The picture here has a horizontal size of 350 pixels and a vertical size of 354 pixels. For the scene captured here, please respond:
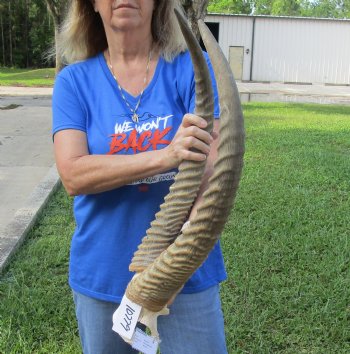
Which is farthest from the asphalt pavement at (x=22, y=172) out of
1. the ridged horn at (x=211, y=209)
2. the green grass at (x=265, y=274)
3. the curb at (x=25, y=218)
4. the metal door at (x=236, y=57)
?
the metal door at (x=236, y=57)

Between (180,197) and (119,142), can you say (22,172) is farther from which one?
(180,197)

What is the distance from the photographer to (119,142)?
1.84 m

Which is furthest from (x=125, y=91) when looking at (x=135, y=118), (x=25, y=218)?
(x=25, y=218)

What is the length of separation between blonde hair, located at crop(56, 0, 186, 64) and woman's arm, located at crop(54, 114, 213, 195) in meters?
0.41

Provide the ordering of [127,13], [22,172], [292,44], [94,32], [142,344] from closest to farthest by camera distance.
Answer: [142,344], [127,13], [94,32], [22,172], [292,44]

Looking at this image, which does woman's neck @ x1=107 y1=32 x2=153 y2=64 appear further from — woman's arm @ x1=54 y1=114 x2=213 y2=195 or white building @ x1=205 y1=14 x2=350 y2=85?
white building @ x1=205 y1=14 x2=350 y2=85

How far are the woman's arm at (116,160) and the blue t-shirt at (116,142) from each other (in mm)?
65

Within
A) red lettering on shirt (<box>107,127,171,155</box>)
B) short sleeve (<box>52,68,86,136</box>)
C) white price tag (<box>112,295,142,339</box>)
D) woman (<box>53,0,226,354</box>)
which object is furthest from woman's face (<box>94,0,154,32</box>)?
white price tag (<box>112,295,142,339</box>)

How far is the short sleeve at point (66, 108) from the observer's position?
72.7 inches

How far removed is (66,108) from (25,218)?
388cm

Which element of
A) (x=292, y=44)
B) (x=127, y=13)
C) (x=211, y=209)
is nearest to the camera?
(x=211, y=209)

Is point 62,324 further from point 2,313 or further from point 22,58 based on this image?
point 22,58

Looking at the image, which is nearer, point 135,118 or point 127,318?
point 127,318

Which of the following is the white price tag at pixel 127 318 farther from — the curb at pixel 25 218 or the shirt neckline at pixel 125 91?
the curb at pixel 25 218
